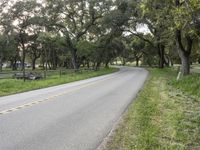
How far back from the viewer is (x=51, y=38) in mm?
54250

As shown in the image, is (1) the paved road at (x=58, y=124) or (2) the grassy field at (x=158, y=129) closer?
(2) the grassy field at (x=158, y=129)

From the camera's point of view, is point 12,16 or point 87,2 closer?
point 87,2

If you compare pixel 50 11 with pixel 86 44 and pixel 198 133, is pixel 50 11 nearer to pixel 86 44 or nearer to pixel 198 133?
pixel 86 44

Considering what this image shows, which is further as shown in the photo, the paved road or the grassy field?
the paved road

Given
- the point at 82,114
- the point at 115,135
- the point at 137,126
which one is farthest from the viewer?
the point at 82,114

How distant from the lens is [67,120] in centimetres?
931

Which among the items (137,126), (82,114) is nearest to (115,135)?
(137,126)

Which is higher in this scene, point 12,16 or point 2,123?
point 12,16

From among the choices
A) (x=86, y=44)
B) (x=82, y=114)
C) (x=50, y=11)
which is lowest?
(x=82, y=114)

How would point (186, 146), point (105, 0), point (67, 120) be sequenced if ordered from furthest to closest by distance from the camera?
point (105, 0) → point (67, 120) → point (186, 146)

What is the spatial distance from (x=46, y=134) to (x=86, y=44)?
43038mm

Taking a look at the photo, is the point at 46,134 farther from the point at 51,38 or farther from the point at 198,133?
the point at 51,38

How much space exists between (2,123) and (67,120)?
1811mm

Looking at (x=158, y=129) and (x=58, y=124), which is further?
(x=58, y=124)
